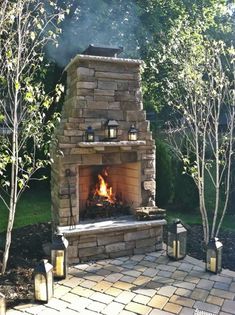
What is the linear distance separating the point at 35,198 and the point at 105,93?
5.11 metres

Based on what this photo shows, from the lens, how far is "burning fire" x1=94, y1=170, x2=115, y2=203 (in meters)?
5.67

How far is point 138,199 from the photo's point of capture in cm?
539

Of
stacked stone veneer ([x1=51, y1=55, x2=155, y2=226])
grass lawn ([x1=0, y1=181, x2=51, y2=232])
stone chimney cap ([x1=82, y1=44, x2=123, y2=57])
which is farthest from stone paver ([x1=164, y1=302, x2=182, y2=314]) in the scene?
grass lawn ([x1=0, y1=181, x2=51, y2=232])

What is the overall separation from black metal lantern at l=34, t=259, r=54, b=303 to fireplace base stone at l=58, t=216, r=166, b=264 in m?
Answer: 1.10

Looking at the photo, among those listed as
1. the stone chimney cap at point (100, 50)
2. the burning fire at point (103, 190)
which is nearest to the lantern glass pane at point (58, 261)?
the burning fire at point (103, 190)

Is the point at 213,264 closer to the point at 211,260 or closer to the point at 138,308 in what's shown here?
the point at 211,260

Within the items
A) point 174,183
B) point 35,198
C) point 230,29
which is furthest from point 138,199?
point 230,29

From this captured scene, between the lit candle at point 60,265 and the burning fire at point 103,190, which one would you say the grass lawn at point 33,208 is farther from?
the lit candle at point 60,265

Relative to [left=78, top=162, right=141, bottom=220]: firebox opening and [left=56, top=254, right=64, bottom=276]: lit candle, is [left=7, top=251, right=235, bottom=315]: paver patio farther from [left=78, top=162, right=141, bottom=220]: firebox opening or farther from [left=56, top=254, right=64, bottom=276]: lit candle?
[left=78, top=162, right=141, bottom=220]: firebox opening

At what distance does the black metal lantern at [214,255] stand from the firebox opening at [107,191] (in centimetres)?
146

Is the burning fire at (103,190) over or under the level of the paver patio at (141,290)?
over

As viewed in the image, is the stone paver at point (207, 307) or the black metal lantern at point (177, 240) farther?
the black metal lantern at point (177, 240)

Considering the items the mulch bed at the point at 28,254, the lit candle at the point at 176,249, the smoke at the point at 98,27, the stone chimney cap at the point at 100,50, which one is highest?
the smoke at the point at 98,27

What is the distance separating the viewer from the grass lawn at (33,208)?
7.26m
